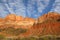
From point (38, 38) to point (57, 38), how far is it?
14.0 meters

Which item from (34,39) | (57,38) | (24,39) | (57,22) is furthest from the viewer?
(57,22)

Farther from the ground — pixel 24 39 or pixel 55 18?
pixel 55 18

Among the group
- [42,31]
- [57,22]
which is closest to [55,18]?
[57,22]

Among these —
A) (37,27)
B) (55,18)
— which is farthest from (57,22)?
(37,27)

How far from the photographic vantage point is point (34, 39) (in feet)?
461

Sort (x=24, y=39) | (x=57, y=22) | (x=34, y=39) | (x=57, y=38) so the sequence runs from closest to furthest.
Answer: (x=57, y=38) → (x=34, y=39) → (x=24, y=39) → (x=57, y=22)

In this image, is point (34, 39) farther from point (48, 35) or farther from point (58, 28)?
point (58, 28)

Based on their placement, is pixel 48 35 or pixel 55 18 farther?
pixel 55 18

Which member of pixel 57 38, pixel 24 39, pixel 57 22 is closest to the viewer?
pixel 57 38

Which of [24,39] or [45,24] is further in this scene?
[45,24]

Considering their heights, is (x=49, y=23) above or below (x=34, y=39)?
above

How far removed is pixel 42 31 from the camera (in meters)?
156

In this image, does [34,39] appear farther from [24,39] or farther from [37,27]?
[37,27]

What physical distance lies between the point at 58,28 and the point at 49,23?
8.40 meters
